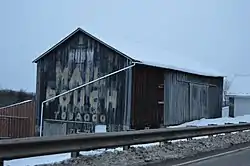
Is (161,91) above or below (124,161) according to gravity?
above

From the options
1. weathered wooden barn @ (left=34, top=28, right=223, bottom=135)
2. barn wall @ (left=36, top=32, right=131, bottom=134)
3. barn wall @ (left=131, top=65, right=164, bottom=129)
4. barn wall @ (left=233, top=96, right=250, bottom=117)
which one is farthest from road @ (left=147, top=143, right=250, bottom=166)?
barn wall @ (left=233, top=96, right=250, bottom=117)

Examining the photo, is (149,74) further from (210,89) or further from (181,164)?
(181,164)

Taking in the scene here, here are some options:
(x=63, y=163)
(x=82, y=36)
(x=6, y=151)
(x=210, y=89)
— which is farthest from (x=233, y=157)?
(x=210, y=89)

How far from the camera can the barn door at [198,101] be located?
98.9 feet

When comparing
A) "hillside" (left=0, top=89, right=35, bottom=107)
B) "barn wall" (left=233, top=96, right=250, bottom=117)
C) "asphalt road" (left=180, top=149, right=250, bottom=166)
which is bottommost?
"asphalt road" (left=180, top=149, right=250, bottom=166)

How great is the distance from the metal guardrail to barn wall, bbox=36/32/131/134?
1153 centimetres

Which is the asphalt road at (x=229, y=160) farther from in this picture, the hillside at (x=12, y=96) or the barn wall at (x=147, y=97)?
the hillside at (x=12, y=96)

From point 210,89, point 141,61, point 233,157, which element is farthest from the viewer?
point 210,89

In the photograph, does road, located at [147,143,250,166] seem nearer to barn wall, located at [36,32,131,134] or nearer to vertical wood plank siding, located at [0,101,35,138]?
barn wall, located at [36,32,131,134]

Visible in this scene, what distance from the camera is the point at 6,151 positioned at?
23.3ft

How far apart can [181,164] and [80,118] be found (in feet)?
55.3

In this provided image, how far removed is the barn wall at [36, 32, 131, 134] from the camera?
25031 mm

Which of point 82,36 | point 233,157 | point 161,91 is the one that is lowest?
point 233,157

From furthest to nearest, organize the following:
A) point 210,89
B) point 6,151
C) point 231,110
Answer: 1. point 231,110
2. point 210,89
3. point 6,151
